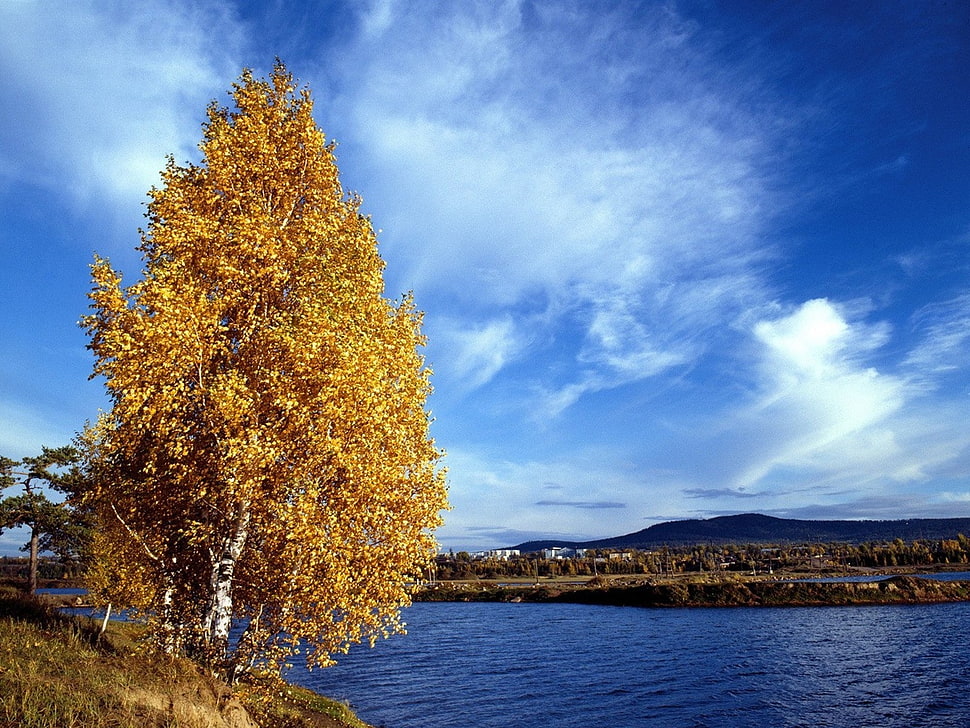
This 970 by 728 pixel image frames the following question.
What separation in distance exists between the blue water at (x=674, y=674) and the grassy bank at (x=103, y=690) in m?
24.7

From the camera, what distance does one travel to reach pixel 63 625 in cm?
2012

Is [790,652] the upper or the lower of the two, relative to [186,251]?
lower

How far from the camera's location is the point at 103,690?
40.1 ft

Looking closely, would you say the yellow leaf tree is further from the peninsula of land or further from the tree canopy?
the peninsula of land

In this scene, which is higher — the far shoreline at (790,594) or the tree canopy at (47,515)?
the tree canopy at (47,515)

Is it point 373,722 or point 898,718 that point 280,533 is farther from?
point 898,718

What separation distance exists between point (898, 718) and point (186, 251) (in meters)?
45.1

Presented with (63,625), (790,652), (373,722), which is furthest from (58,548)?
(790,652)

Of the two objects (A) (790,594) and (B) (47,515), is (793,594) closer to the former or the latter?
(A) (790,594)

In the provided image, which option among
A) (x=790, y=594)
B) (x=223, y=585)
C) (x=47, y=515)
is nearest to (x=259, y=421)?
(x=223, y=585)

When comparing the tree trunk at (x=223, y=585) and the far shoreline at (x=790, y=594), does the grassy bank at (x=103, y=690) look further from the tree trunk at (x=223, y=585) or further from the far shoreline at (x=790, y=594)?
the far shoreline at (x=790, y=594)

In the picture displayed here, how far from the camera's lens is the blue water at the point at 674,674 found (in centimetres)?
3809

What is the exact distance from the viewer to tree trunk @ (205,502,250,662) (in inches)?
623

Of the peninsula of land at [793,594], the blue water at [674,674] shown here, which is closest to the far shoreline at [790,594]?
the peninsula of land at [793,594]
